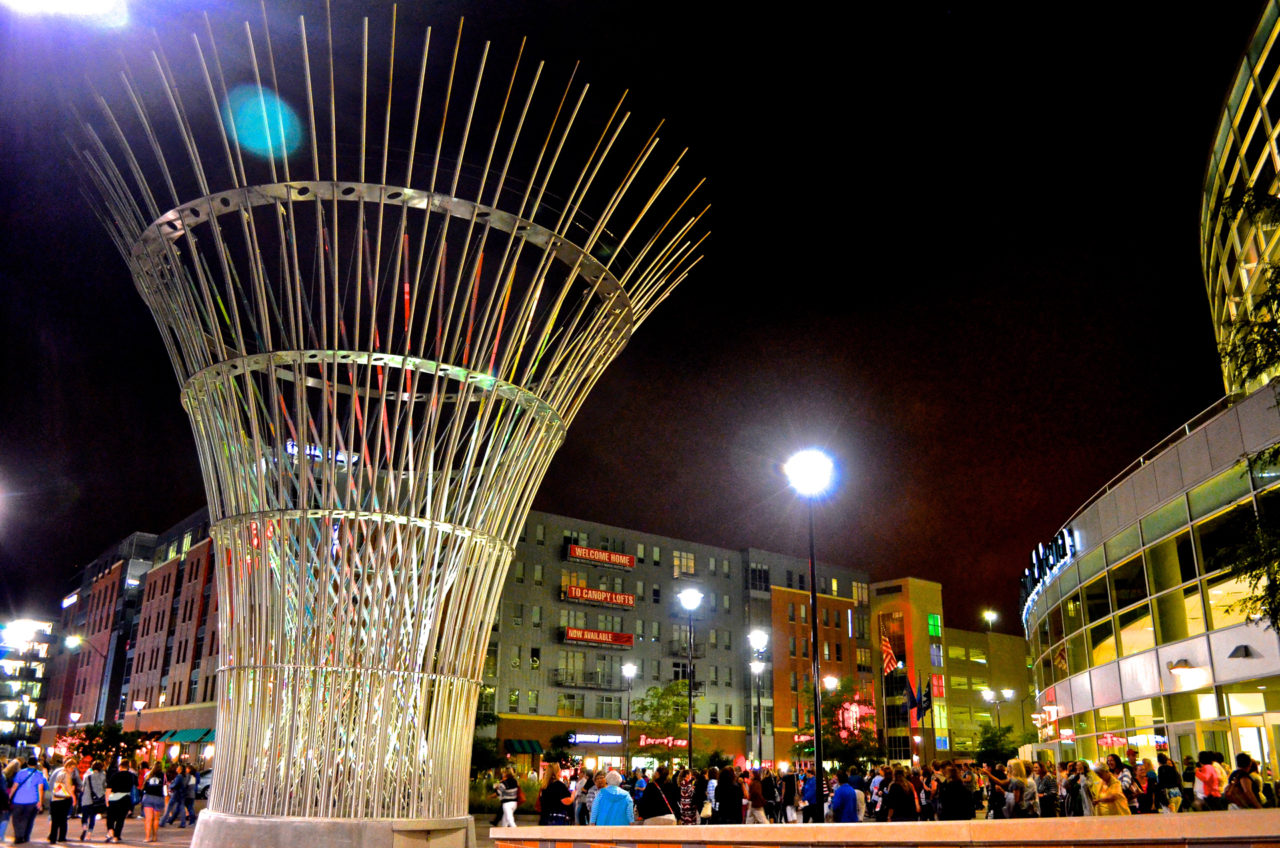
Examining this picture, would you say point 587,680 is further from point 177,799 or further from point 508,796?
point 508,796

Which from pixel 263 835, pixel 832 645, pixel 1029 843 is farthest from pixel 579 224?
pixel 832 645

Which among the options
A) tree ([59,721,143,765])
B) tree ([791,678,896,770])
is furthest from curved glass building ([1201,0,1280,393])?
tree ([59,721,143,765])

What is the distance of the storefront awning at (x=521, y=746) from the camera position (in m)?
59.9

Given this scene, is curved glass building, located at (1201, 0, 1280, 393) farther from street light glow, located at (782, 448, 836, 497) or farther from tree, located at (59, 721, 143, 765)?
tree, located at (59, 721, 143, 765)

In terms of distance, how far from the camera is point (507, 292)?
1306cm

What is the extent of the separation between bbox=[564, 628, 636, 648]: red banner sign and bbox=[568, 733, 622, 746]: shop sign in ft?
19.4

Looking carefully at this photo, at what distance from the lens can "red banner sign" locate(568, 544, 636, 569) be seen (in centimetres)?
6738

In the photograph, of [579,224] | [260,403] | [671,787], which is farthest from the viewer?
[671,787]

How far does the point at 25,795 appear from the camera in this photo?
55.5 ft

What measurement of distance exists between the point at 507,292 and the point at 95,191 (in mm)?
5955

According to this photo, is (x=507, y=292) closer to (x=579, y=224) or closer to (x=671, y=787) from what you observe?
(x=579, y=224)

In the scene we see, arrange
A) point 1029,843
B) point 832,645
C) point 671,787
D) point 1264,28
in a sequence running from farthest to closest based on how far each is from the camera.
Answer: point 832,645, point 1264,28, point 671,787, point 1029,843

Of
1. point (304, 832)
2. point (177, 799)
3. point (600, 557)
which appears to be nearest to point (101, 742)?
point (177, 799)

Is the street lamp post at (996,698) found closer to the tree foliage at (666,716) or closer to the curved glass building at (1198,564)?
the tree foliage at (666,716)
